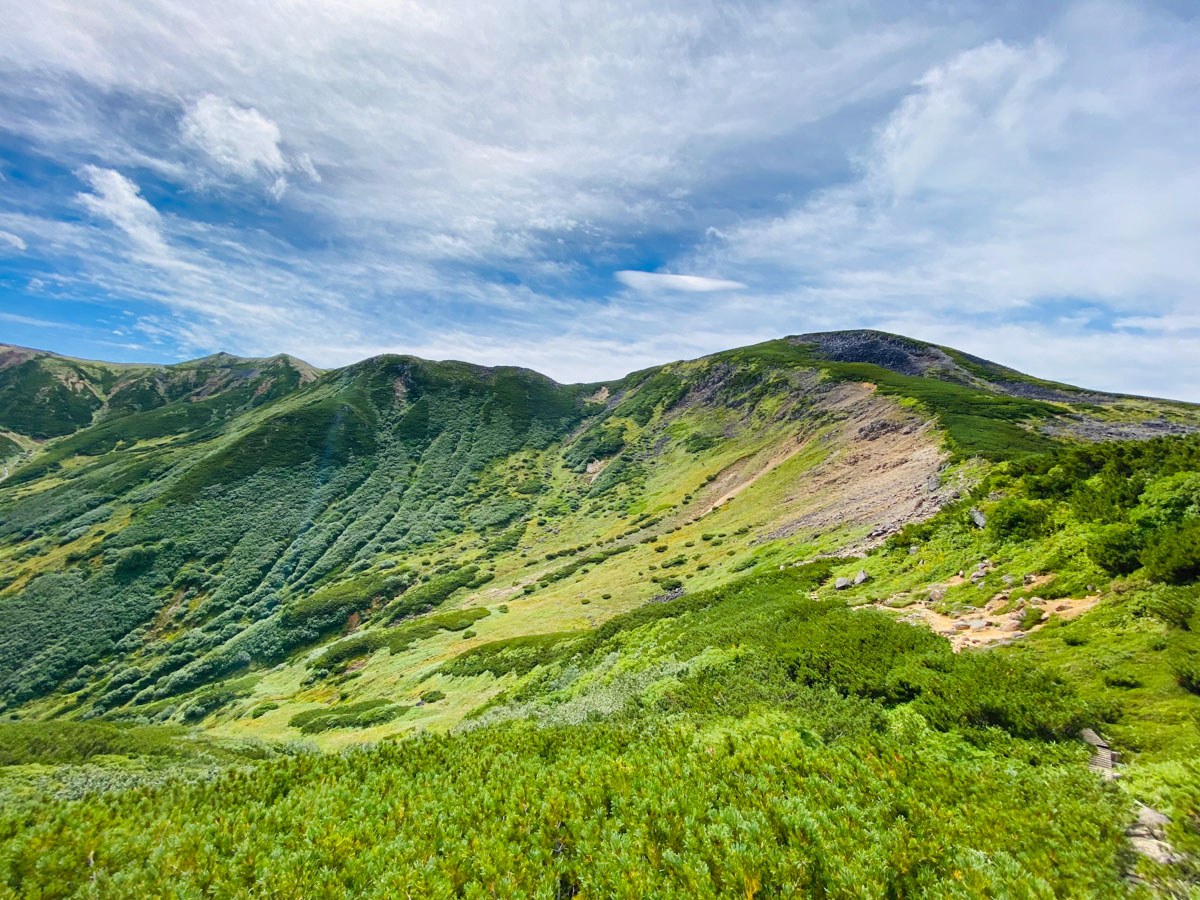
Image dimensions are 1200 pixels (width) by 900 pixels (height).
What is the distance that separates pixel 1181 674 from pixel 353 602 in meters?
75.1

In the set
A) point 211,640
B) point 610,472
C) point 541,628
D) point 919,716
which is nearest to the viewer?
point 919,716

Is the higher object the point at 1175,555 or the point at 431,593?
the point at 1175,555

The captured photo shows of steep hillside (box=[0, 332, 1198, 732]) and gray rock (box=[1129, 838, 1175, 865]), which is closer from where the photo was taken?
gray rock (box=[1129, 838, 1175, 865])

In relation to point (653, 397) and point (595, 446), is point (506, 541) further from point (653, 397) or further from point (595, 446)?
point (653, 397)

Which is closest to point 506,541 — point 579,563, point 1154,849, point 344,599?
point 344,599

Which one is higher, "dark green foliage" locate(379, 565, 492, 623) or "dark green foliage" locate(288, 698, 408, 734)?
"dark green foliage" locate(288, 698, 408, 734)

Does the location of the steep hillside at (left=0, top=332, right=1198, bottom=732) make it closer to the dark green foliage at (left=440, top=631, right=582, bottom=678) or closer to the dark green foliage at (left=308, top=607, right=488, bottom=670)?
the dark green foliage at (left=308, top=607, right=488, bottom=670)

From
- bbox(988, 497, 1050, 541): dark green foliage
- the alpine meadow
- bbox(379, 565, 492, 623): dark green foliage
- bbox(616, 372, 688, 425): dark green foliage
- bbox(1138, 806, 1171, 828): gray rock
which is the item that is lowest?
bbox(379, 565, 492, 623): dark green foliage

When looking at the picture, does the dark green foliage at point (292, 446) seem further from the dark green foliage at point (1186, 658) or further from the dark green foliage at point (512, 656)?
the dark green foliage at point (1186, 658)

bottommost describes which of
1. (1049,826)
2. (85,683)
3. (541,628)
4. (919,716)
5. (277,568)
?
(85,683)

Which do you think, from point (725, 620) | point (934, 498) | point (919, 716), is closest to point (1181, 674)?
point (919, 716)

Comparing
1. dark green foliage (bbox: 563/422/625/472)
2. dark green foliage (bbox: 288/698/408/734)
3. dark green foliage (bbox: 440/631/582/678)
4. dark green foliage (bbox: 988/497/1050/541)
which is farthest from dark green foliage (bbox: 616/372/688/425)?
dark green foliage (bbox: 988/497/1050/541)

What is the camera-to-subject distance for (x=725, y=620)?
65.0 ft

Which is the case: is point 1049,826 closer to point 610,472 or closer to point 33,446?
point 610,472
